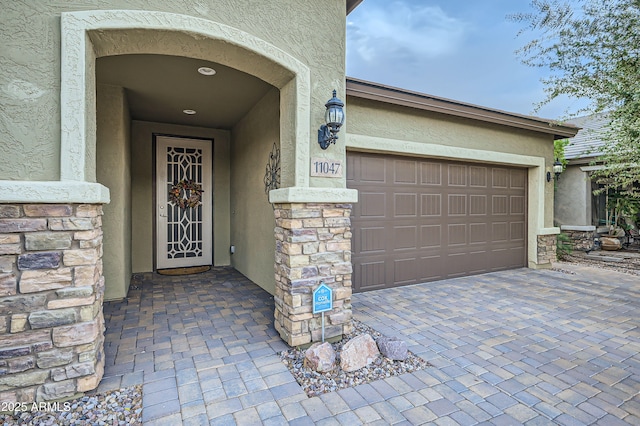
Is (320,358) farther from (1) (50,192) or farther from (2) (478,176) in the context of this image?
(2) (478,176)

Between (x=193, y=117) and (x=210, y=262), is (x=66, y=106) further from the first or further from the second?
(x=210, y=262)

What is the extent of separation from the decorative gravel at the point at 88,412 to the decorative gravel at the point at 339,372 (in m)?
1.09

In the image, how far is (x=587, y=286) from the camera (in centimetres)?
514

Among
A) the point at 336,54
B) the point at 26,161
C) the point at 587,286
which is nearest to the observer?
the point at 26,161

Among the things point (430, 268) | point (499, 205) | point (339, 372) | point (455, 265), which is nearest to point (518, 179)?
point (499, 205)

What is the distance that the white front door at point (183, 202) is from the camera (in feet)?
19.6

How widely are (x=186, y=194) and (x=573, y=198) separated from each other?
948cm

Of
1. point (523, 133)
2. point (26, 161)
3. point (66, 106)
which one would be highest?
point (523, 133)

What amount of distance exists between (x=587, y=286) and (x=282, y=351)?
5.15 meters

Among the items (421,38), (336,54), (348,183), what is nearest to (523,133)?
(348,183)

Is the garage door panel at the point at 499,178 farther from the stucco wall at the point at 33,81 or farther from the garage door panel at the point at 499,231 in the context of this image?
the stucco wall at the point at 33,81

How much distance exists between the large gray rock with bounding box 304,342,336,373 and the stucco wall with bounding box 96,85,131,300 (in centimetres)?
304

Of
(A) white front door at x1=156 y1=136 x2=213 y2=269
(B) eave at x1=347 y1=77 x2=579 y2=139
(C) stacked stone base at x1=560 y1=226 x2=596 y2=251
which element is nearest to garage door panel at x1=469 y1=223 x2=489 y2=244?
(B) eave at x1=347 y1=77 x2=579 y2=139

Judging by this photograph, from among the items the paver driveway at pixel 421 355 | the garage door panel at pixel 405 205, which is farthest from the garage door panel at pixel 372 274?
the garage door panel at pixel 405 205
